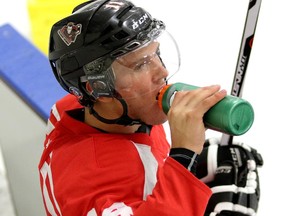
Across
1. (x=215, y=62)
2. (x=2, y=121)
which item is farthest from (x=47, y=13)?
(x=215, y=62)

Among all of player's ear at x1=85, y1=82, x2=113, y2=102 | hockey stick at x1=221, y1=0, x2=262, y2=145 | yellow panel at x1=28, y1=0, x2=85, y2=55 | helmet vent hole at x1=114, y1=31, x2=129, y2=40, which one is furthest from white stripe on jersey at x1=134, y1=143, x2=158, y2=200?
yellow panel at x1=28, y1=0, x2=85, y2=55

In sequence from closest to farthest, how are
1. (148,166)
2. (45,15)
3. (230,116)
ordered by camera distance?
1. (230,116)
2. (148,166)
3. (45,15)

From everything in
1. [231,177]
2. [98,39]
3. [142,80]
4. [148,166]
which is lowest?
[231,177]

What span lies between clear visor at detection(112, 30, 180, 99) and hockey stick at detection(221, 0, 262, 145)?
1.31 feet

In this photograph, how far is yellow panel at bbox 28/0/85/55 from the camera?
1864 mm

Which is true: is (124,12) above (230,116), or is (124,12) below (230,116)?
above

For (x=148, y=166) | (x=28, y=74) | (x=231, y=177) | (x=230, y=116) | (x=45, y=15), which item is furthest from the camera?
(x=45, y=15)

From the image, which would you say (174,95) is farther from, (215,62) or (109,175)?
(215,62)

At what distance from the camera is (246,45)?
4.13 feet

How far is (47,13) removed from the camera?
6.17ft

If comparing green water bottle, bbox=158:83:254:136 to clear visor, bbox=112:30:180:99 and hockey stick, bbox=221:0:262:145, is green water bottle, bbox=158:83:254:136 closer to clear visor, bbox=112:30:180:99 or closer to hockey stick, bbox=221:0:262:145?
clear visor, bbox=112:30:180:99

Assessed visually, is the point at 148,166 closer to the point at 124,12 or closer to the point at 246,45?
the point at 124,12

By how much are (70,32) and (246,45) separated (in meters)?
0.57

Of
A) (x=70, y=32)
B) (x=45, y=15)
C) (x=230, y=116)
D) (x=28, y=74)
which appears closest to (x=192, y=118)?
(x=230, y=116)
